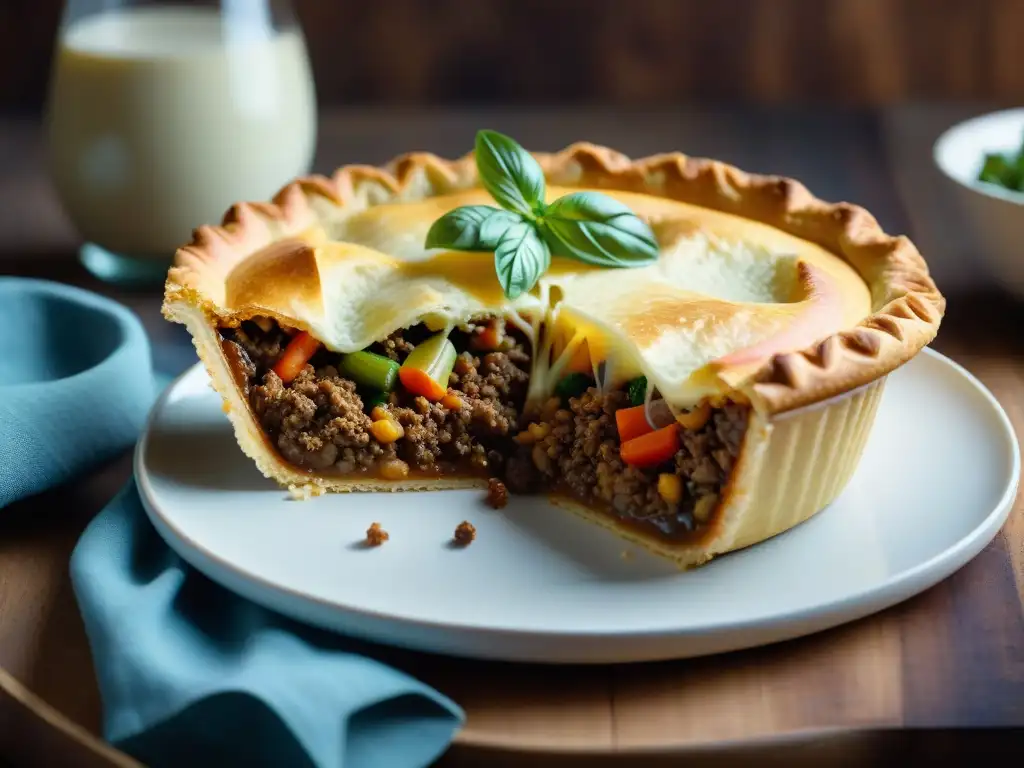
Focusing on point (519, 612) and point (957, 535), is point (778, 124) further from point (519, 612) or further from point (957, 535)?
point (519, 612)

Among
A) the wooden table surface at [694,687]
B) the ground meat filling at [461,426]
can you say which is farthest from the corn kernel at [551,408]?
the wooden table surface at [694,687]

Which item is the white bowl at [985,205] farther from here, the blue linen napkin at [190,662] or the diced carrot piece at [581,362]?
the blue linen napkin at [190,662]

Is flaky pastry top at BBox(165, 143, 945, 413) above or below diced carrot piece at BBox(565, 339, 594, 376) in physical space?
above

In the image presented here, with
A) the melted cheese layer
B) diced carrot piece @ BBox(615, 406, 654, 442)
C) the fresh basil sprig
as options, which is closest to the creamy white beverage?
the melted cheese layer

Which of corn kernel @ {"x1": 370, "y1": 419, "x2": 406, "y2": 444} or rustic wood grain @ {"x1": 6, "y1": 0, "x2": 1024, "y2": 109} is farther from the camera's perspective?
rustic wood grain @ {"x1": 6, "y1": 0, "x2": 1024, "y2": 109}

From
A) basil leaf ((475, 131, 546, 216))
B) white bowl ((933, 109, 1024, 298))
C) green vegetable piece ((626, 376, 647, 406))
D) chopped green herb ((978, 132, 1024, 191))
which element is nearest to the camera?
green vegetable piece ((626, 376, 647, 406))

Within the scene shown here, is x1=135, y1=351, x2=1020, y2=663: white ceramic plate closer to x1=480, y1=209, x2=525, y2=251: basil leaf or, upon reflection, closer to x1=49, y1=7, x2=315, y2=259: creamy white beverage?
x1=480, y1=209, x2=525, y2=251: basil leaf
